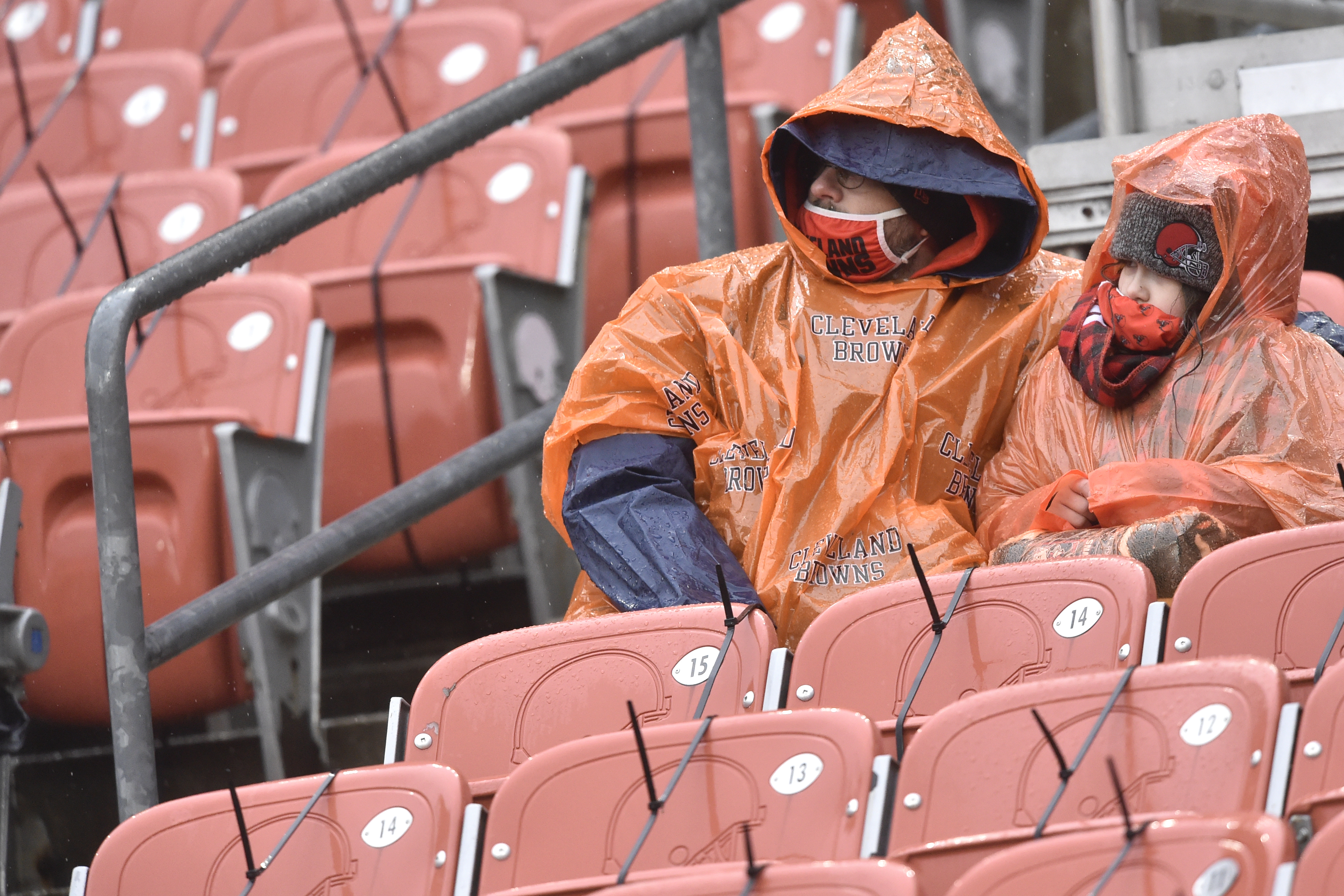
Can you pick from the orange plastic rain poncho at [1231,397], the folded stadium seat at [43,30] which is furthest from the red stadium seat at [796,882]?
the folded stadium seat at [43,30]

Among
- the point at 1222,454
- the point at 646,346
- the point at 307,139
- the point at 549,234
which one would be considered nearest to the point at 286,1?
the point at 307,139

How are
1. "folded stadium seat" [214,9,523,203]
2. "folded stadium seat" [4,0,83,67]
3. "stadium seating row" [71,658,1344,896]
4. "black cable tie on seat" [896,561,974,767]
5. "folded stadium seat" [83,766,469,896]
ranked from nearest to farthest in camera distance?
"stadium seating row" [71,658,1344,896] → "folded stadium seat" [83,766,469,896] → "black cable tie on seat" [896,561,974,767] → "folded stadium seat" [214,9,523,203] → "folded stadium seat" [4,0,83,67]

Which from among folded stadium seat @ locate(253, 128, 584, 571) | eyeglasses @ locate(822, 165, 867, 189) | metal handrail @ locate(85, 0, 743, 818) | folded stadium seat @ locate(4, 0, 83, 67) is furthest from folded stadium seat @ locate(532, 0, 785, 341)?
folded stadium seat @ locate(4, 0, 83, 67)

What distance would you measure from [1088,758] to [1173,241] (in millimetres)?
828

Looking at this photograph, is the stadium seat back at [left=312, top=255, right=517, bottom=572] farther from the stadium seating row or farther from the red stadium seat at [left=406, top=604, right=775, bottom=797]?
the stadium seating row

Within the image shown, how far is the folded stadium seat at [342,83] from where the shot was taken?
12.7 feet

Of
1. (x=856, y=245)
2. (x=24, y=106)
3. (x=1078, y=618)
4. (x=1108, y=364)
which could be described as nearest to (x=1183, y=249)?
(x=1108, y=364)

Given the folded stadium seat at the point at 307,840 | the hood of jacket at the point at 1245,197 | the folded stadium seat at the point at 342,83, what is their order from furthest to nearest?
the folded stadium seat at the point at 342,83 < the hood of jacket at the point at 1245,197 < the folded stadium seat at the point at 307,840

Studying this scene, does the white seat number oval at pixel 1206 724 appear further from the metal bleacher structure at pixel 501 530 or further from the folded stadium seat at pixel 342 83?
the folded stadium seat at pixel 342 83

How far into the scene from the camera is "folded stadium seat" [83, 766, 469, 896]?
152cm

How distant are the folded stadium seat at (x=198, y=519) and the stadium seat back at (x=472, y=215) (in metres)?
0.43

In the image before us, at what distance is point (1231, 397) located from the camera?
6.24 feet

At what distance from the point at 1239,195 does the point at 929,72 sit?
0.53m

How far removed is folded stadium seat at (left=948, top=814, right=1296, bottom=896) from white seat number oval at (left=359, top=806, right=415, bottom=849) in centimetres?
57
